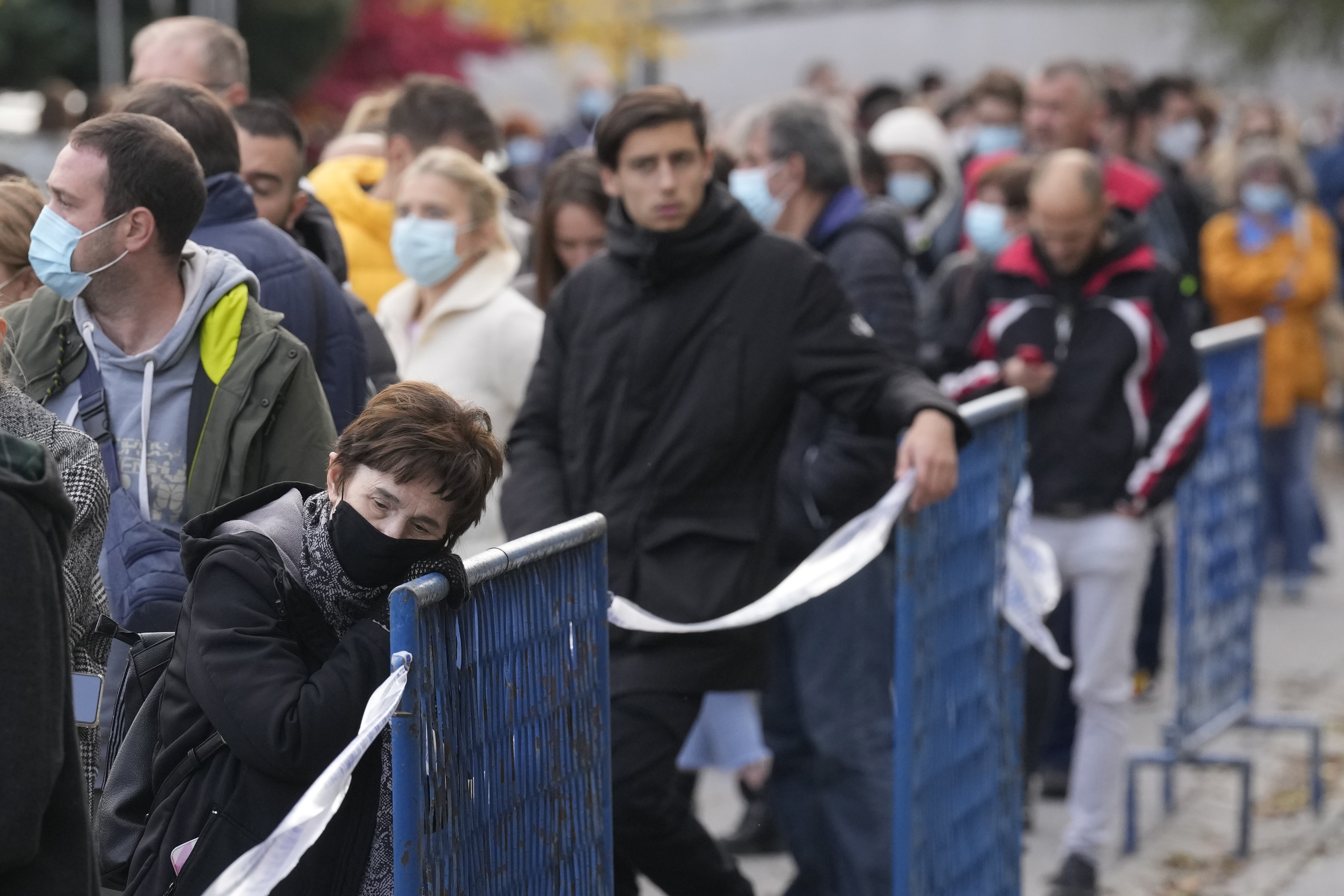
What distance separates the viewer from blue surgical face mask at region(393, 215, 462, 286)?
5176mm

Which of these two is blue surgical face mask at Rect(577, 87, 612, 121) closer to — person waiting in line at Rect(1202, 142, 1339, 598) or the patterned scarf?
person waiting in line at Rect(1202, 142, 1339, 598)

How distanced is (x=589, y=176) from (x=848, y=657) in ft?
5.59

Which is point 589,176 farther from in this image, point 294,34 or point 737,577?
point 294,34

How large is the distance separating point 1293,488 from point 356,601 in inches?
293

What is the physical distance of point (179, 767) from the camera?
2.81 metres

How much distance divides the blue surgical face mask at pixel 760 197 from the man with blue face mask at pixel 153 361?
234 cm

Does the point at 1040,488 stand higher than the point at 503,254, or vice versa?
the point at 503,254

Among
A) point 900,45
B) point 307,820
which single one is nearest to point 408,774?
point 307,820

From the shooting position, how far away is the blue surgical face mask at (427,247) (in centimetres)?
518

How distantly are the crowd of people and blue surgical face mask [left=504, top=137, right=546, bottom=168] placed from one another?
15.7ft

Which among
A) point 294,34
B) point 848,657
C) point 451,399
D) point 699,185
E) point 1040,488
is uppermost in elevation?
point 294,34

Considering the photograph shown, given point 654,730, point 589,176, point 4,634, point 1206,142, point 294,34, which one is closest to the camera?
point 4,634

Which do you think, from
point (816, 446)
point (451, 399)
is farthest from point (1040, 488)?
point (451, 399)

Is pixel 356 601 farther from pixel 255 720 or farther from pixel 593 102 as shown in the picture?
pixel 593 102
